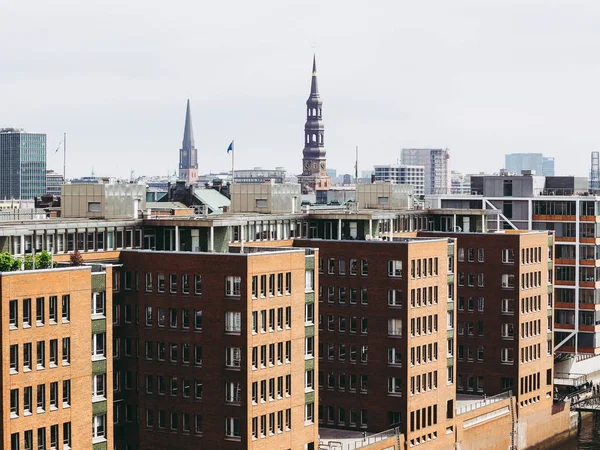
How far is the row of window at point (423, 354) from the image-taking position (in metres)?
146

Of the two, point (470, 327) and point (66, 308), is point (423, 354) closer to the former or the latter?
point (470, 327)

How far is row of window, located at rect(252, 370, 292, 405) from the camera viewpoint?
121 meters

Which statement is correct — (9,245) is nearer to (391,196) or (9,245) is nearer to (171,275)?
(171,275)

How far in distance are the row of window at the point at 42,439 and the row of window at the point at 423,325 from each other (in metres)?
52.6

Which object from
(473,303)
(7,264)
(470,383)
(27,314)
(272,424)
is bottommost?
(470,383)

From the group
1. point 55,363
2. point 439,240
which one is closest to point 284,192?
point 439,240

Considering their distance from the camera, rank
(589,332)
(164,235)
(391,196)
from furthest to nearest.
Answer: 1. (589,332)
2. (391,196)
3. (164,235)

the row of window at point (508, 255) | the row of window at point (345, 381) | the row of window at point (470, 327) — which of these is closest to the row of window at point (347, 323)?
the row of window at point (345, 381)

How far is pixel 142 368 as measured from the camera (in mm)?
126562

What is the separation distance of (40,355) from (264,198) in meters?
58.0

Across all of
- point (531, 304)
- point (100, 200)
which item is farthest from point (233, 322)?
point (531, 304)

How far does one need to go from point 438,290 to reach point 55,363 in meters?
59.3

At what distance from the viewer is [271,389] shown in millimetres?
122375

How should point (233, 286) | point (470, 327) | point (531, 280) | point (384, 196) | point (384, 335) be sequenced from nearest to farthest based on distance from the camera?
point (233, 286), point (384, 335), point (470, 327), point (531, 280), point (384, 196)
